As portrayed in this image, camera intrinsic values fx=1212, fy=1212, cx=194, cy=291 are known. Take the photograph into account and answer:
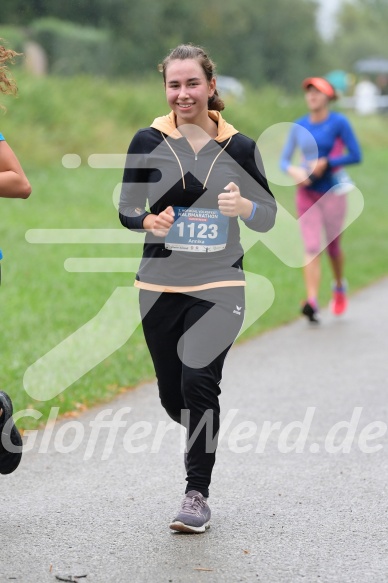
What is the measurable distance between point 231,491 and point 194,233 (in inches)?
51.9

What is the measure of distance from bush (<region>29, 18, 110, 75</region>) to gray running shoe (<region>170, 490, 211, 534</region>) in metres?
31.4

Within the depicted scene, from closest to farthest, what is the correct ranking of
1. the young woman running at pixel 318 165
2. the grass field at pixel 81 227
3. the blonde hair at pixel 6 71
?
the blonde hair at pixel 6 71, the grass field at pixel 81 227, the young woman running at pixel 318 165

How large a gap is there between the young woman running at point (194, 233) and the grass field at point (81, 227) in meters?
2.21

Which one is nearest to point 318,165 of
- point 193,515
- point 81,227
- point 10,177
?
point 10,177

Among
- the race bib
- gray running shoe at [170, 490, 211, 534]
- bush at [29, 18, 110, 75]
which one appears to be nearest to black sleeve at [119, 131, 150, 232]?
the race bib

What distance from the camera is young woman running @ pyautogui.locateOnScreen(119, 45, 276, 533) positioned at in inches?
195

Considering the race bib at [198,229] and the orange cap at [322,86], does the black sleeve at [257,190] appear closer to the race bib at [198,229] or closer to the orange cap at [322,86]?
the race bib at [198,229]

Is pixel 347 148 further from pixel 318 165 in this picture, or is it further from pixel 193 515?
pixel 193 515

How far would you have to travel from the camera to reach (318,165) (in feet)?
34.4

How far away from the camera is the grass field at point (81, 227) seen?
885 centimetres

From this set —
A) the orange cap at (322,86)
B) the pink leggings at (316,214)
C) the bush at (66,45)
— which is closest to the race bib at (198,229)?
the orange cap at (322,86)

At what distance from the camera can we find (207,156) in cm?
504

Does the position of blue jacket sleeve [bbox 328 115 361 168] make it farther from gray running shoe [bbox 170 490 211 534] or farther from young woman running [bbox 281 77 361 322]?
gray running shoe [bbox 170 490 211 534]

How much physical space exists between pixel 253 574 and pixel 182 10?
5040 centimetres
